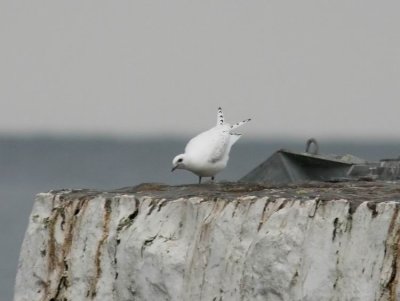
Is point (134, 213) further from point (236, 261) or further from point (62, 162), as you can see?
point (62, 162)

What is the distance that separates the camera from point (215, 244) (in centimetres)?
884

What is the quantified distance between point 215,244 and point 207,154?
2224 millimetres

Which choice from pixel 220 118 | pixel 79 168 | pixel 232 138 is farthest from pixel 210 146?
pixel 79 168

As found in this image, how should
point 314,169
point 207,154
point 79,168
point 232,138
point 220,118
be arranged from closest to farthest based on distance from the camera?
point 314,169
point 207,154
point 232,138
point 220,118
point 79,168

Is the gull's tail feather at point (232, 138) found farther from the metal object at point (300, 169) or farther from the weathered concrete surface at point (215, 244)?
the weathered concrete surface at point (215, 244)

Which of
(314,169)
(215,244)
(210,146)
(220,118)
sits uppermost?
(220,118)

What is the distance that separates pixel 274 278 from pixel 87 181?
19.1 m

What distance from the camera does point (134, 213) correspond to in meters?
9.46

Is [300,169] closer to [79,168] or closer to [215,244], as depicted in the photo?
[215,244]

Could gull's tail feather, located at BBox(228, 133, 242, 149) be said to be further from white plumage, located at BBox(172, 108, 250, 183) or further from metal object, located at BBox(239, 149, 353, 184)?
metal object, located at BBox(239, 149, 353, 184)

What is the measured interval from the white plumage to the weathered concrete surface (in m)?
0.95

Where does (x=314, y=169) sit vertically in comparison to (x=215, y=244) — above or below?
above

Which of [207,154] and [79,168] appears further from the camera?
[79,168]

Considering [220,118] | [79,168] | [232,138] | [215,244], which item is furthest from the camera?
[79,168]
